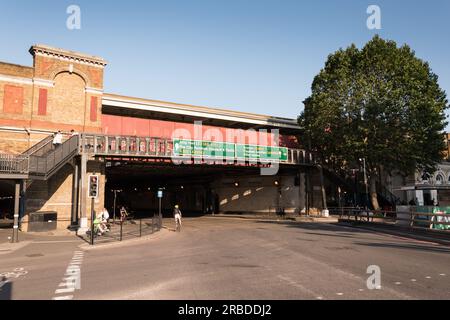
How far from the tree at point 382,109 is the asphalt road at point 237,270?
50.0ft

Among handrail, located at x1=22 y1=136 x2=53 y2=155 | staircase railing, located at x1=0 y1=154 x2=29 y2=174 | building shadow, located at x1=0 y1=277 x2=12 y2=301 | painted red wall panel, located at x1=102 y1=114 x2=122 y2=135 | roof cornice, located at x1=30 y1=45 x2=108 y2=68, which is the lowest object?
building shadow, located at x1=0 y1=277 x2=12 y2=301

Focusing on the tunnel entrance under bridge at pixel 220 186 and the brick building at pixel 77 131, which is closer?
the brick building at pixel 77 131

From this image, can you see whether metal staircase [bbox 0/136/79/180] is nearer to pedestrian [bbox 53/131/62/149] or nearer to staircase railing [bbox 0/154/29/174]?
staircase railing [bbox 0/154/29/174]

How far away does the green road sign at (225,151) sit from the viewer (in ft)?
93.1

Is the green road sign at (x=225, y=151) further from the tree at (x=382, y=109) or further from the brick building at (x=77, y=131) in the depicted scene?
the tree at (x=382, y=109)

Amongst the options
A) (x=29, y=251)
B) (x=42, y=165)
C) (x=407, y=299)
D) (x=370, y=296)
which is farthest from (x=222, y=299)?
(x=42, y=165)

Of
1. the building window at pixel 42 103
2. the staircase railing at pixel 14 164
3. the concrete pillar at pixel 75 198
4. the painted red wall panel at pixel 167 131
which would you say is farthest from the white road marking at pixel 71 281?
the painted red wall panel at pixel 167 131

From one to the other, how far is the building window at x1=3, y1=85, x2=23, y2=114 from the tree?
24746 mm

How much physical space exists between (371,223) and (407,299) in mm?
20105

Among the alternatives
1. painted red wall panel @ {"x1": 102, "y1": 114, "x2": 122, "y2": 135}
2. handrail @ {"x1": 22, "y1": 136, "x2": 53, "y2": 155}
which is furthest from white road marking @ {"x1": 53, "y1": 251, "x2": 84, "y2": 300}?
painted red wall panel @ {"x1": 102, "y1": 114, "x2": 122, "y2": 135}

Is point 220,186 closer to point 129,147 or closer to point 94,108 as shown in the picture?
point 129,147

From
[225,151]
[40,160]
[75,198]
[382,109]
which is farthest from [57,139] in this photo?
[382,109]

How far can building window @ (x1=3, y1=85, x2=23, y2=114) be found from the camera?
26.3 metres

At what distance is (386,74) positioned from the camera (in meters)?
30.9
